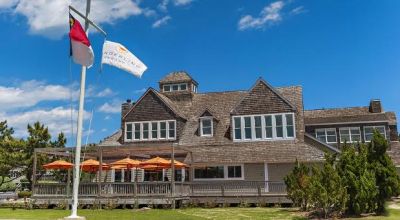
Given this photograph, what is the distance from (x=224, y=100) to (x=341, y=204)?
75.8 ft

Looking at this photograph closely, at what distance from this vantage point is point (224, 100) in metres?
41.9

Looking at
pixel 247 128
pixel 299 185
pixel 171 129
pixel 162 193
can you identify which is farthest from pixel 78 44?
pixel 171 129

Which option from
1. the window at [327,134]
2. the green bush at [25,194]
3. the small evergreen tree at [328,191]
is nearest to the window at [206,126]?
the window at [327,134]

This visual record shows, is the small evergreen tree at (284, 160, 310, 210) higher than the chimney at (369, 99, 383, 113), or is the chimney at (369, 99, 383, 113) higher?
the chimney at (369, 99, 383, 113)

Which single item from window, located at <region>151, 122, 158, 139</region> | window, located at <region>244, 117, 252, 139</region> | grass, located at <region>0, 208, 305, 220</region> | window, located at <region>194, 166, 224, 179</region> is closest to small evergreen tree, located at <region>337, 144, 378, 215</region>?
grass, located at <region>0, 208, 305, 220</region>

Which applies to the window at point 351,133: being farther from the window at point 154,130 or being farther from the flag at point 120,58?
the flag at point 120,58

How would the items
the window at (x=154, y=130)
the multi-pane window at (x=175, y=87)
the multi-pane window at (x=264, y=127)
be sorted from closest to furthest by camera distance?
the multi-pane window at (x=264, y=127)
the window at (x=154, y=130)
the multi-pane window at (x=175, y=87)

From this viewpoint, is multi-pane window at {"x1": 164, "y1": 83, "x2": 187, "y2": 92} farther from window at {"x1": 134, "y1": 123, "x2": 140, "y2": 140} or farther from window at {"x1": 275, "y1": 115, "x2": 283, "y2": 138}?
window at {"x1": 275, "y1": 115, "x2": 283, "y2": 138}

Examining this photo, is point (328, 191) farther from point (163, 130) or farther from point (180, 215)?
point (163, 130)

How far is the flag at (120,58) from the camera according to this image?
15.6 metres

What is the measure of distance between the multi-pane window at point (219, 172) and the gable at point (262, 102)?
481 centimetres

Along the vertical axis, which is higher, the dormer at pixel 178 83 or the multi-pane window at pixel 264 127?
the dormer at pixel 178 83

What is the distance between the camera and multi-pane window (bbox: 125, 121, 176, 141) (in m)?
39.5

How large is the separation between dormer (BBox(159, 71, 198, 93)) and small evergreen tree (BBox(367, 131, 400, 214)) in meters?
23.5
